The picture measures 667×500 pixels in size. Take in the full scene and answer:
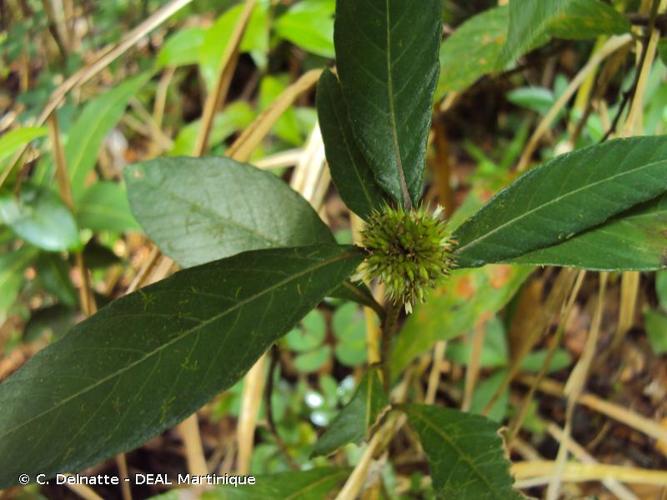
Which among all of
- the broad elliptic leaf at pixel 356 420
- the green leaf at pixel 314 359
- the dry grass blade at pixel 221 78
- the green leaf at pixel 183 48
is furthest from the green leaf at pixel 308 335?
the green leaf at pixel 183 48

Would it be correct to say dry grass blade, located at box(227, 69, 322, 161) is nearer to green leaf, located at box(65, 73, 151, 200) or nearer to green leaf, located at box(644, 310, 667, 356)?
green leaf, located at box(65, 73, 151, 200)

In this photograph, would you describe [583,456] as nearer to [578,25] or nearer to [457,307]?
[457,307]

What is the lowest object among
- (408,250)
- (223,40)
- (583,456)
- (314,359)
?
(583,456)

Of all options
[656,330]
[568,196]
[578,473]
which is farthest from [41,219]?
[656,330]

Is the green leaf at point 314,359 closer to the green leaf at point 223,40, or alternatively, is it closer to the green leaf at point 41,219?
the green leaf at point 41,219

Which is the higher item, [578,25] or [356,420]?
[578,25]

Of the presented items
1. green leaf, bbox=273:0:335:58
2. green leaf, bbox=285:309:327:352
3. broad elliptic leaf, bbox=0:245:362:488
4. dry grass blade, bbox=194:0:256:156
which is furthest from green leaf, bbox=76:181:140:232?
broad elliptic leaf, bbox=0:245:362:488

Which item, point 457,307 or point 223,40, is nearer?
point 457,307
